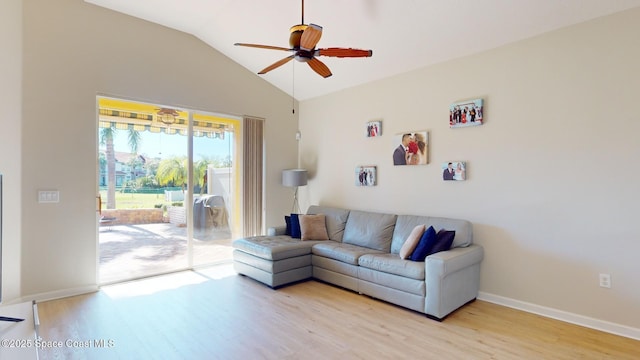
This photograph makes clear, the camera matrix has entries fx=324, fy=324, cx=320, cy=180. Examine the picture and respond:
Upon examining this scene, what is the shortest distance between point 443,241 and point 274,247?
6.54ft

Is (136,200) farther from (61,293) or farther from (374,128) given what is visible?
(374,128)

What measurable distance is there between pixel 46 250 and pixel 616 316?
5.84 meters

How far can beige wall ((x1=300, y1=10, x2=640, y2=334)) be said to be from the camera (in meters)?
2.90

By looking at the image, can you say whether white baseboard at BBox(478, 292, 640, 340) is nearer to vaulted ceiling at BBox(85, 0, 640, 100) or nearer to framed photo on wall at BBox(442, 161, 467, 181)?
framed photo on wall at BBox(442, 161, 467, 181)

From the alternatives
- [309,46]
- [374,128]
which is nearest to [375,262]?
[374,128]

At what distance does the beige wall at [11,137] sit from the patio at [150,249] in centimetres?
84

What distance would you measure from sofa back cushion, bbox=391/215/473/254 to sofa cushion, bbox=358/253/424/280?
0.29 meters

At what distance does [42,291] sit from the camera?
3.62m

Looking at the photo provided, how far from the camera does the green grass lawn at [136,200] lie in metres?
4.25

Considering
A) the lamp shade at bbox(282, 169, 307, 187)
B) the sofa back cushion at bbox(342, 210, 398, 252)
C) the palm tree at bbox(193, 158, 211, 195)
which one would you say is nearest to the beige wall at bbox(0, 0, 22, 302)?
the palm tree at bbox(193, 158, 211, 195)

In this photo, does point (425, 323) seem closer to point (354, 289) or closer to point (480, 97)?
point (354, 289)

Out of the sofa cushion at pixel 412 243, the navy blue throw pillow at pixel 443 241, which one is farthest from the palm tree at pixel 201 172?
the navy blue throw pillow at pixel 443 241

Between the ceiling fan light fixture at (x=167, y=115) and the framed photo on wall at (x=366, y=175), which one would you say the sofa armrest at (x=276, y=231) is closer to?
the framed photo on wall at (x=366, y=175)

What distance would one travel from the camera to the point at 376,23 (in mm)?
3672
